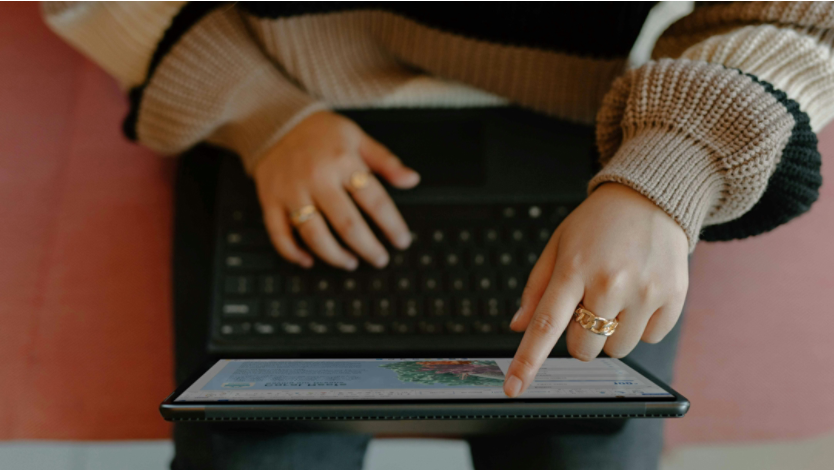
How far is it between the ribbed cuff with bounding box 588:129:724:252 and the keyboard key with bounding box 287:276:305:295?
257mm

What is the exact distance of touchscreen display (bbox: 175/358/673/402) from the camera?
29 centimetres

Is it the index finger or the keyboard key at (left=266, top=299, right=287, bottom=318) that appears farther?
the keyboard key at (left=266, top=299, right=287, bottom=318)

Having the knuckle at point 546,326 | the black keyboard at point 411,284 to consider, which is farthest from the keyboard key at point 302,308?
the knuckle at point 546,326

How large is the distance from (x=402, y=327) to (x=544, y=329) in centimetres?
16

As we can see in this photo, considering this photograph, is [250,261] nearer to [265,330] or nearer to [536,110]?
[265,330]

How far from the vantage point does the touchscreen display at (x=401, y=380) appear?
0.29m

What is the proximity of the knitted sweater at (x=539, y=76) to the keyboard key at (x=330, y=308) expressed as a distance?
5.9 inches

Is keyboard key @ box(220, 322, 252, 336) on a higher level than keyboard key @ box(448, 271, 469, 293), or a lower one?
lower

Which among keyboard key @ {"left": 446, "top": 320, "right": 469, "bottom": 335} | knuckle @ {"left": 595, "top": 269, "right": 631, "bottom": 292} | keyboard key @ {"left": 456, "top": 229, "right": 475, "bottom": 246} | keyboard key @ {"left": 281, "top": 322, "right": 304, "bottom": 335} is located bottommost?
keyboard key @ {"left": 281, "top": 322, "right": 304, "bottom": 335}

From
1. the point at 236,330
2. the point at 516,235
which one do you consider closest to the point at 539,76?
the point at 516,235

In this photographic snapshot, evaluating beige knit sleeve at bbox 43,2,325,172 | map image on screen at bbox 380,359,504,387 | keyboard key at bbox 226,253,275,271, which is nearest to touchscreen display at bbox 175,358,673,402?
map image on screen at bbox 380,359,504,387

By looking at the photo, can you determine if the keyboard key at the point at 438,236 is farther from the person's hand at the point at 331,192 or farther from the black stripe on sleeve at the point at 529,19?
the black stripe on sleeve at the point at 529,19

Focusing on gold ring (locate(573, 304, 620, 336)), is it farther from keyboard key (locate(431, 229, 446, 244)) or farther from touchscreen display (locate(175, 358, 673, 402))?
keyboard key (locate(431, 229, 446, 244))

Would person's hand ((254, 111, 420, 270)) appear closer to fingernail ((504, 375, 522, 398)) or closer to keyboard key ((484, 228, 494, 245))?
keyboard key ((484, 228, 494, 245))
